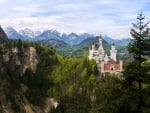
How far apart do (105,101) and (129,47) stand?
4.04 meters

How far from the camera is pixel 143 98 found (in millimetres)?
28141

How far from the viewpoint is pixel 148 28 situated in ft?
94.2

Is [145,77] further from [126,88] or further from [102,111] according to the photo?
[102,111]

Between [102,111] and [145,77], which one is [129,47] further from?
[102,111]

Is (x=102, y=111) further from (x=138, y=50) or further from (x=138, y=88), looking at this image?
(x=138, y=50)

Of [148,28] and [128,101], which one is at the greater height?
[148,28]

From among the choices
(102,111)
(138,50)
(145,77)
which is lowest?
(102,111)

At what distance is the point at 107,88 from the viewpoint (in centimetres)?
2916

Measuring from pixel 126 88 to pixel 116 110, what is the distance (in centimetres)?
163

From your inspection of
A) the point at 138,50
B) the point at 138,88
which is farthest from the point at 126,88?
the point at 138,50

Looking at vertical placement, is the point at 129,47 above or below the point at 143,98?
above

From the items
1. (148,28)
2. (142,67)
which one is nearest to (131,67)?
(142,67)

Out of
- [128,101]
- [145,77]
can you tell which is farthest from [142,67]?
[128,101]

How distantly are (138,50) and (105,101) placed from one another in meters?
4.15
